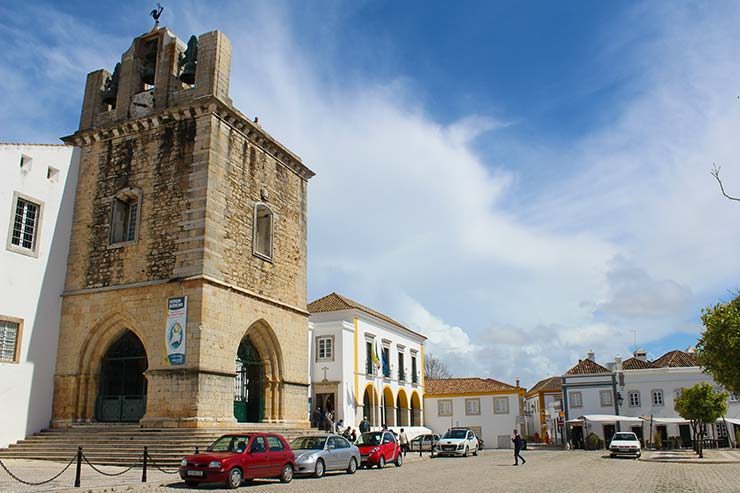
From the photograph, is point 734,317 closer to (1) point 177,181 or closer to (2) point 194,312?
(2) point 194,312

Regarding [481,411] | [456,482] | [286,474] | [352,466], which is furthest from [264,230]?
[481,411]

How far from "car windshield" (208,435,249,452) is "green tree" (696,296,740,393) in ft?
39.2

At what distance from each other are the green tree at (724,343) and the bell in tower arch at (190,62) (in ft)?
55.6

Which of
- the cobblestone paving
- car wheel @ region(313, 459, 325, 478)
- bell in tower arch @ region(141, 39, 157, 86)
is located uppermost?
bell in tower arch @ region(141, 39, 157, 86)

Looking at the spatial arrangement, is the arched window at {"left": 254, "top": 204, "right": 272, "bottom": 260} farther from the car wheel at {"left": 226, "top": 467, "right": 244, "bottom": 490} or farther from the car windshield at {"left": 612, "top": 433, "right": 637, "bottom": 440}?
the car windshield at {"left": 612, "top": 433, "right": 637, "bottom": 440}

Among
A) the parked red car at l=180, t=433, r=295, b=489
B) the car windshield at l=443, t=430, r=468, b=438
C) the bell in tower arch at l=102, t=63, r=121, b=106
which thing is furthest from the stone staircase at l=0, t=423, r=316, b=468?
the car windshield at l=443, t=430, r=468, b=438

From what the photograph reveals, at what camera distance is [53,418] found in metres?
19.0

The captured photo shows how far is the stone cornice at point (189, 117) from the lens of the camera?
1977 cm

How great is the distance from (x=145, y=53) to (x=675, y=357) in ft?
122

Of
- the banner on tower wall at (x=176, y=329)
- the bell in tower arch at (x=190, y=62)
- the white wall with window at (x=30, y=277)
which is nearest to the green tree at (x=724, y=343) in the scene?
the banner on tower wall at (x=176, y=329)

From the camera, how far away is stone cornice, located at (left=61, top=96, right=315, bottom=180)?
19.8 m

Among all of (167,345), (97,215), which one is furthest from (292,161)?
(167,345)

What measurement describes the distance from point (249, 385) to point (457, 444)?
10.1 metres

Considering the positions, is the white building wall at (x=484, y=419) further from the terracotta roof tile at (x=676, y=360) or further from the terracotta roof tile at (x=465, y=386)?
the terracotta roof tile at (x=676, y=360)
